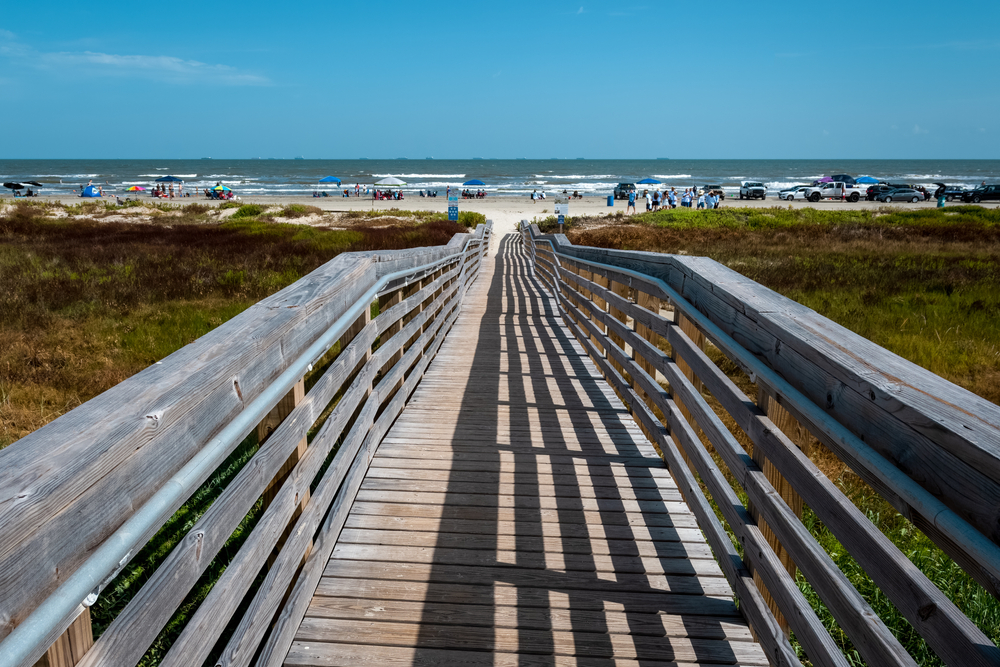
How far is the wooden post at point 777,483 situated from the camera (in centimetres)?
226

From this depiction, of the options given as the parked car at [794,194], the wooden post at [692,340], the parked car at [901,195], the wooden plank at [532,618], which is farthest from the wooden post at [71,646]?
the parked car at [794,194]

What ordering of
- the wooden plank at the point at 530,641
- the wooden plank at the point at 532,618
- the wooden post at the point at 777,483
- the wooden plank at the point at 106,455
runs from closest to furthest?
1. the wooden plank at the point at 106,455
2. the wooden post at the point at 777,483
3. the wooden plank at the point at 530,641
4. the wooden plank at the point at 532,618

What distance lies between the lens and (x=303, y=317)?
2521mm

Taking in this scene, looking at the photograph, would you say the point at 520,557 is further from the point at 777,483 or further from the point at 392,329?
the point at 392,329

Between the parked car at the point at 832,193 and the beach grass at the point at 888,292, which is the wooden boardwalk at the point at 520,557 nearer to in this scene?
the beach grass at the point at 888,292

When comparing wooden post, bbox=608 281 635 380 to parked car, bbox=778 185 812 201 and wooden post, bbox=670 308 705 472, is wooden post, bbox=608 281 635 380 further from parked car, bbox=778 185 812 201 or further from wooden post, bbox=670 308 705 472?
parked car, bbox=778 185 812 201

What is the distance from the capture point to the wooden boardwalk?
2.41 m

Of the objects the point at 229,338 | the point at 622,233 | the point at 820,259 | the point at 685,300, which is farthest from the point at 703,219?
the point at 229,338

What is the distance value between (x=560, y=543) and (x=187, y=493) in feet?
6.77

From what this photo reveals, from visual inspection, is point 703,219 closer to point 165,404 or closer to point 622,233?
point 622,233

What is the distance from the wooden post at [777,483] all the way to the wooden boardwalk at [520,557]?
205 millimetres

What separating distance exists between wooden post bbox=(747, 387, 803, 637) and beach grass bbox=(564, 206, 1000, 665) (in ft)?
1.04

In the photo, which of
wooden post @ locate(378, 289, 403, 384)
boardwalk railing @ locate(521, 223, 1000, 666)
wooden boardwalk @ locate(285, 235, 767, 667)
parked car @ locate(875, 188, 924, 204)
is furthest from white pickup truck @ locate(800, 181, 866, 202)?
boardwalk railing @ locate(521, 223, 1000, 666)

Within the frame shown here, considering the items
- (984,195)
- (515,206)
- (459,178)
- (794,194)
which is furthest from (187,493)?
(459,178)
